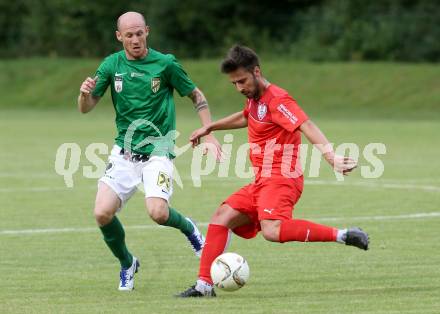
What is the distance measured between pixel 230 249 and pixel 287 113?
3.02 metres

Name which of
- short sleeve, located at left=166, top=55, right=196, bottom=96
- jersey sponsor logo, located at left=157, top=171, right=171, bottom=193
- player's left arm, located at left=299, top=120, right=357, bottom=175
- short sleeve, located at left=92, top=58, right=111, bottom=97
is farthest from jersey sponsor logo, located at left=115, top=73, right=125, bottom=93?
player's left arm, located at left=299, top=120, right=357, bottom=175

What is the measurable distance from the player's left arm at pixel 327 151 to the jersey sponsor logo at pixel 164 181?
1414mm

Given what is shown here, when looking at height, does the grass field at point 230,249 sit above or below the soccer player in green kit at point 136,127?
below

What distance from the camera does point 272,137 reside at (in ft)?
32.0

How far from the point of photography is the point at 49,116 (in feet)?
135

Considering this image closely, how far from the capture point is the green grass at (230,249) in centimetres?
922

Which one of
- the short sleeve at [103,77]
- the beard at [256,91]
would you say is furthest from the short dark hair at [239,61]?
the short sleeve at [103,77]

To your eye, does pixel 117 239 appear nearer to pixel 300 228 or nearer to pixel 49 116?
pixel 300 228

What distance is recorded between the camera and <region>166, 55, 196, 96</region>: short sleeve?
1067 cm

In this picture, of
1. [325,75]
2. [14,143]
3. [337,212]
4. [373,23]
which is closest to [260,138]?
[337,212]

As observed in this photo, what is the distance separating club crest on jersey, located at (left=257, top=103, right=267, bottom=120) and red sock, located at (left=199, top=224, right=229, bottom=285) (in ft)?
3.09

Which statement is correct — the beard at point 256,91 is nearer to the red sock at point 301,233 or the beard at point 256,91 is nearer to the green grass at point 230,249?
the red sock at point 301,233

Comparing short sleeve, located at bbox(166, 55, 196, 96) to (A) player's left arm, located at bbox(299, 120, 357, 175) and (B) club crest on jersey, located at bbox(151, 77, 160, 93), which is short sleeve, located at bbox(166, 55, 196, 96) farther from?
(A) player's left arm, located at bbox(299, 120, 357, 175)

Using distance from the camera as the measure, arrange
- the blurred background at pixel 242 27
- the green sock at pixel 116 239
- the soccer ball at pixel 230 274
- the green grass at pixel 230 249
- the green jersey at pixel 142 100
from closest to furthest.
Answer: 1. the green grass at pixel 230 249
2. the soccer ball at pixel 230 274
3. the green sock at pixel 116 239
4. the green jersey at pixel 142 100
5. the blurred background at pixel 242 27
